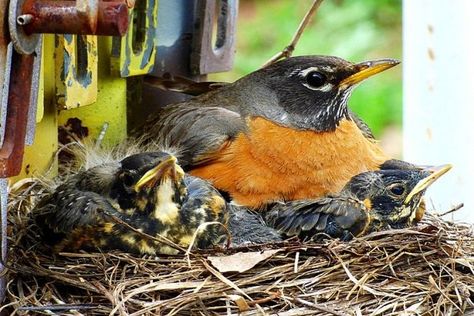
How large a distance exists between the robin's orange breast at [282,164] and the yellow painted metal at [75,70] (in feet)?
1.70


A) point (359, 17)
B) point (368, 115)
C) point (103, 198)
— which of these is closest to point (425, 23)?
point (103, 198)

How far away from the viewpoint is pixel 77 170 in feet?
13.5

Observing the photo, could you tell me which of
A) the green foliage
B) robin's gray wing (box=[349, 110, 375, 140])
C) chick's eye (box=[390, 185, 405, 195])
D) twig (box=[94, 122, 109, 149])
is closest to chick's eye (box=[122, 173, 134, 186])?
twig (box=[94, 122, 109, 149])

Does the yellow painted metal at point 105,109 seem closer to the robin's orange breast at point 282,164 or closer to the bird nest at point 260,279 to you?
the robin's orange breast at point 282,164

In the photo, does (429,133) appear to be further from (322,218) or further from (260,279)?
(260,279)

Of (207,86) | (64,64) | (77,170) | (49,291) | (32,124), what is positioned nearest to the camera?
(32,124)

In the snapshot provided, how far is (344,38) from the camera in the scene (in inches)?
387

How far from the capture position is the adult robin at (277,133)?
4004mm

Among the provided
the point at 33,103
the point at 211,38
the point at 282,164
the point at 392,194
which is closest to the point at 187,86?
the point at 211,38

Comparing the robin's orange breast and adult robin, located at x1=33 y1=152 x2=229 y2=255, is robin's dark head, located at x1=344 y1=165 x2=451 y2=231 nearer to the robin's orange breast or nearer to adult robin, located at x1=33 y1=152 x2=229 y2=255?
the robin's orange breast

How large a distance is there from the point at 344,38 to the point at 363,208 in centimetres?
618

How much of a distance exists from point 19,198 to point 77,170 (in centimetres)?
37

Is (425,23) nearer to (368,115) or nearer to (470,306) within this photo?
(470,306)

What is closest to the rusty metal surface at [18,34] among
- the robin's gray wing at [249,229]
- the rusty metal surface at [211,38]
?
the robin's gray wing at [249,229]
